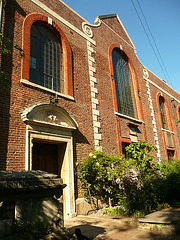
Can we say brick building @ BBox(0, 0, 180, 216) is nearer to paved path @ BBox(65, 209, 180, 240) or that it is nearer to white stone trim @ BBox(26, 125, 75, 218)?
white stone trim @ BBox(26, 125, 75, 218)

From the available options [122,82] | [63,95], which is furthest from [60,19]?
[122,82]

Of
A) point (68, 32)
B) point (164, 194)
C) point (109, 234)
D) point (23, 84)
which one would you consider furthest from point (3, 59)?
point (164, 194)

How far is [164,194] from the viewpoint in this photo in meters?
6.83

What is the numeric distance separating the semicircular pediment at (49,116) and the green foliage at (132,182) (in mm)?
1706

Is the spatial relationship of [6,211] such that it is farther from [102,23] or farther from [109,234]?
[102,23]

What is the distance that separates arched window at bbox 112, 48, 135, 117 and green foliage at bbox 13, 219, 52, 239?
386 inches

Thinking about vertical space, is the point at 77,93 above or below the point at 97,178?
above

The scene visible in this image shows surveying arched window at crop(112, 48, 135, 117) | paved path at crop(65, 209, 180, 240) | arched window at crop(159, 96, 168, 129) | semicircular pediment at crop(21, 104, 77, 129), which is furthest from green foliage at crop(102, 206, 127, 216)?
arched window at crop(159, 96, 168, 129)

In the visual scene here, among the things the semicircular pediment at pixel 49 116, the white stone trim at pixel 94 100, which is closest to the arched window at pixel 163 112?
the white stone trim at pixel 94 100

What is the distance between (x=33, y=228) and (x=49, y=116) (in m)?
4.89

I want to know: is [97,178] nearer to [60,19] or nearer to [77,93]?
[77,93]

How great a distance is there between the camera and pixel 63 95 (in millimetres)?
7941

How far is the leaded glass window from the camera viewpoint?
7895mm

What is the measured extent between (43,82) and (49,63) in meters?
1.11
